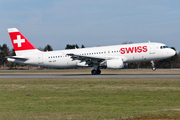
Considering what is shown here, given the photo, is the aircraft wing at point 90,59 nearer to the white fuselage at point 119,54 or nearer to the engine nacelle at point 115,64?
the white fuselage at point 119,54

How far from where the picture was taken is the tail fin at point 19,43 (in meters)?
42.7

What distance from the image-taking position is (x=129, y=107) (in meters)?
12.3

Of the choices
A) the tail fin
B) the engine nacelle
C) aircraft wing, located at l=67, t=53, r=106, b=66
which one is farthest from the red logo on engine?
the tail fin

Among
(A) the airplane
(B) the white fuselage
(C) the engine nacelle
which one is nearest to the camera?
(C) the engine nacelle

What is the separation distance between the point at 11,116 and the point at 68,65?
98.8 feet

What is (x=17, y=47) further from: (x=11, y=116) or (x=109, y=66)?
(x=11, y=116)

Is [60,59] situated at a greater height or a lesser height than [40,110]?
greater

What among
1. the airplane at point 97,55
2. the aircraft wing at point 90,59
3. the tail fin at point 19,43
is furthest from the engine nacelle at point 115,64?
the tail fin at point 19,43

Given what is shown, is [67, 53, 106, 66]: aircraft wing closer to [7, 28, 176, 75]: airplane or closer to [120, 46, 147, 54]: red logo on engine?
[7, 28, 176, 75]: airplane

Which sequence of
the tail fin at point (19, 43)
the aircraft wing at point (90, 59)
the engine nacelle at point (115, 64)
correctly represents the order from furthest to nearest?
the tail fin at point (19, 43) → the aircraft wing at point (90, 59) → the engine nacelle at point (115, 64)

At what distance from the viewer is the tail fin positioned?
42.7 meters

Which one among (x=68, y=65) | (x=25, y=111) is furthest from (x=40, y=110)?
(x=68, y=65)

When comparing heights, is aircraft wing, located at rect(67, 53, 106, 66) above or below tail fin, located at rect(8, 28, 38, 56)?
below

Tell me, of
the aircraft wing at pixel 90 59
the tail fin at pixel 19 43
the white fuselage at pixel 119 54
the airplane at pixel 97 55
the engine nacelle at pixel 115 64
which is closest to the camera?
the engine nacelle at pixel 115 64
